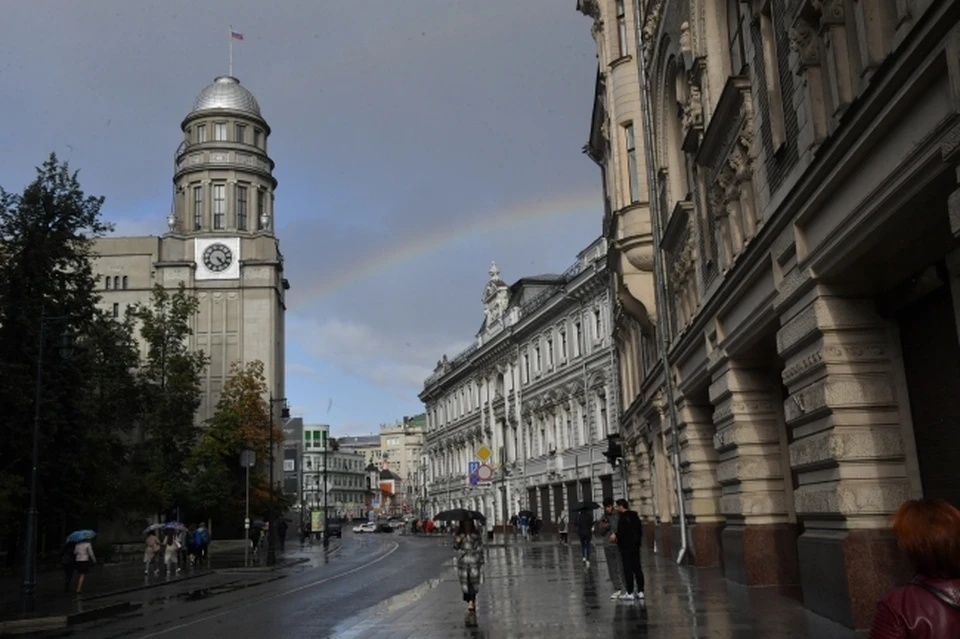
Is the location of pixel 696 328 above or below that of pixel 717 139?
→ below

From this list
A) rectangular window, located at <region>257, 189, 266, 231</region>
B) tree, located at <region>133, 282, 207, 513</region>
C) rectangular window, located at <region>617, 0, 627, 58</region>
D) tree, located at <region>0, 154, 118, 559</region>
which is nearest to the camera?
rectangular window, located at <region>617, 0, 627, 58</region>

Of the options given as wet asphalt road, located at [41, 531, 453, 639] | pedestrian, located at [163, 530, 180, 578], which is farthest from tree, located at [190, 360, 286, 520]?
wet asphalt road, located at [41, 531, 453, 639]

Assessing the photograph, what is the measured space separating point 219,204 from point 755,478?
80.9 m

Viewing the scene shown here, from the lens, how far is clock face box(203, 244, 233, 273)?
87.2 meters

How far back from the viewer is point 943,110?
7.39 metres

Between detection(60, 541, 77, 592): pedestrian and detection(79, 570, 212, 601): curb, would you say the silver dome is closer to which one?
detection(79, 570, 212, 601): curb

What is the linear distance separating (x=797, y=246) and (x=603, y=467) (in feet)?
130

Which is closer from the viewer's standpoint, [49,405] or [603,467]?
[49,405]

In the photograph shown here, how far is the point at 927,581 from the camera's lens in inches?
133

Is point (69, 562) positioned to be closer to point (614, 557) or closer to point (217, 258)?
point (614, 557)

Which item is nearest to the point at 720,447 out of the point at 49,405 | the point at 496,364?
the point at 49,405

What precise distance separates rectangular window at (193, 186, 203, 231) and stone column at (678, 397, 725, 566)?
74.3 meters

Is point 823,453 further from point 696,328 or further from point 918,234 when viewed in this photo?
point 696,328

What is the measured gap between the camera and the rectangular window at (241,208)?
90.3 m
